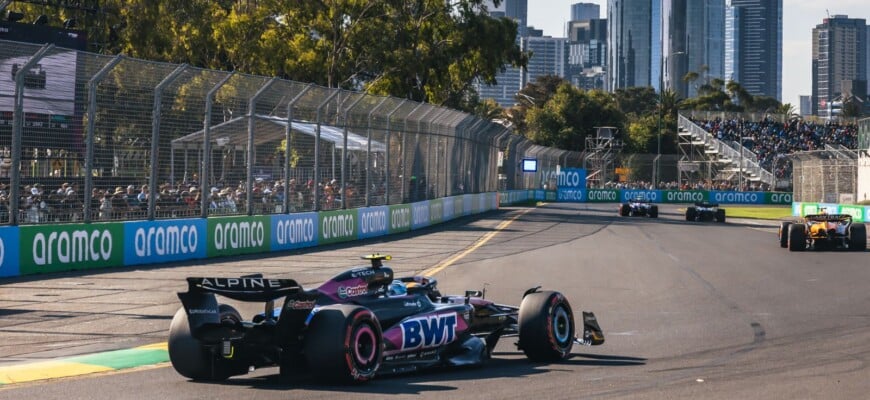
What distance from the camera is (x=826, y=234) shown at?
2642 centimetres

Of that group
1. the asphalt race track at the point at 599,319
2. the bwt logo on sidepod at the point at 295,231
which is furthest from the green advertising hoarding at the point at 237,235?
the asphalt race track at the point at 599,319

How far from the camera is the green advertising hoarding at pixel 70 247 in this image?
17.3m

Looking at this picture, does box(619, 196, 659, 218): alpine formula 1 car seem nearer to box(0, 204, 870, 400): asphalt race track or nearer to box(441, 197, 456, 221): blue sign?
box(441, 197, 456, 221): blue sign

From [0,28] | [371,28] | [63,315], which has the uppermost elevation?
[371,28]

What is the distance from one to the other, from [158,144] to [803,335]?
36.9 ft

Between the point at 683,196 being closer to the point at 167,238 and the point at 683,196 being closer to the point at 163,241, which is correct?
the point at 167,238

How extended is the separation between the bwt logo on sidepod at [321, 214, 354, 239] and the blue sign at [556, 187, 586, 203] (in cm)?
5088

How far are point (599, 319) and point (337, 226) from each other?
14.7 meters

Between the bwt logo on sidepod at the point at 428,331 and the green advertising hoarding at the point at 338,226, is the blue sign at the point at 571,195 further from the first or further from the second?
the bwt logo on sidepod at the point at 428,331

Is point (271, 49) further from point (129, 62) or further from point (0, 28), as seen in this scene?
point (129, 62)

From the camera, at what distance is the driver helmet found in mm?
9422

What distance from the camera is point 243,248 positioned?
2269cm

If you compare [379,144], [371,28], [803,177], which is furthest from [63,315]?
[803,177]

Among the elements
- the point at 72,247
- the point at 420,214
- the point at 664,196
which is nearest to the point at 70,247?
the point at 72,247
